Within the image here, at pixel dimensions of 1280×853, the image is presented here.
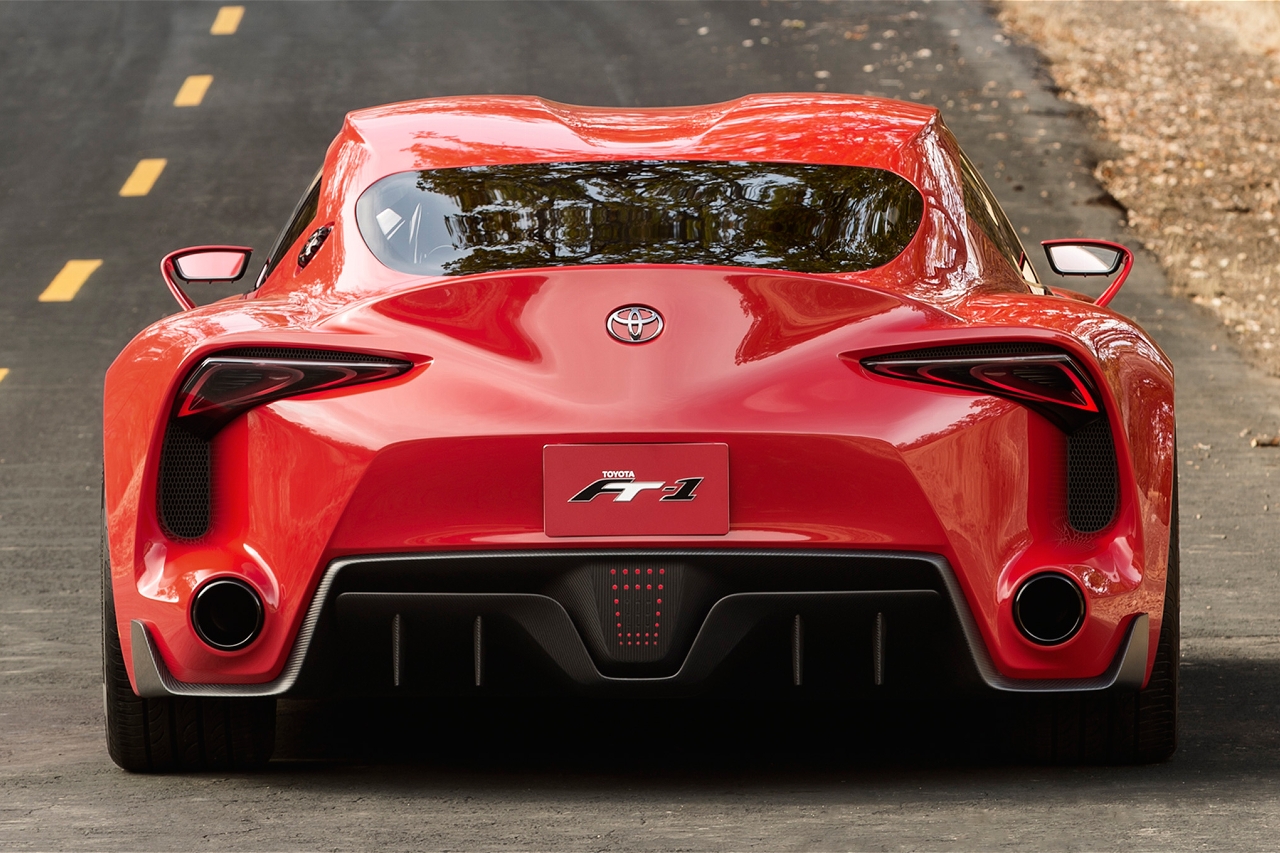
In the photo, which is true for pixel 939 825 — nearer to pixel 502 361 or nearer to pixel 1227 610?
pixel 502 361

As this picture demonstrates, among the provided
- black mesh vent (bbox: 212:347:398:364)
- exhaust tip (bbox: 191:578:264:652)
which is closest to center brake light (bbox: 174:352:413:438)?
black mesh vent (bbox: 212:347:398:364)

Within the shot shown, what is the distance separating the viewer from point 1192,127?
57.9 feet

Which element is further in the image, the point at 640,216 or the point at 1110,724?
the point at 640,216

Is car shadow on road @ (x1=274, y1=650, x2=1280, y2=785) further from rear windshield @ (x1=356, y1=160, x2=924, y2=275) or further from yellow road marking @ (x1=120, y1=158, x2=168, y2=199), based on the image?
yellow road marking @ (x1=120, y1=158, x2=168, y2=199)

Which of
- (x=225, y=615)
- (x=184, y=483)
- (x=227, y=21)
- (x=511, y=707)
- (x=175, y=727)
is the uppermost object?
(x=184, y=483)

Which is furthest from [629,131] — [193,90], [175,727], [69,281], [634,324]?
[193,90]

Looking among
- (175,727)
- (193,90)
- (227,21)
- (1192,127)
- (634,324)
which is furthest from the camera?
(227,21)

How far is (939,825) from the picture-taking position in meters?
3.55

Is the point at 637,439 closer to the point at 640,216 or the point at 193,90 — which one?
the point at 640,216

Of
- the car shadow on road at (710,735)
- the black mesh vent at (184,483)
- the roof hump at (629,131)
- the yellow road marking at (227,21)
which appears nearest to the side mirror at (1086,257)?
the roof hump at (629,131)

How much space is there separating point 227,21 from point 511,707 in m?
18.3

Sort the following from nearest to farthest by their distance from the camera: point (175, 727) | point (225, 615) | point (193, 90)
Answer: point (225, 615), point (175, 727), point (193, 90)

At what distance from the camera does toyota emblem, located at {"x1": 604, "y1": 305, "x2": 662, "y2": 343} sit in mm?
3699

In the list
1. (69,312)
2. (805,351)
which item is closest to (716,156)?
(805,351)
